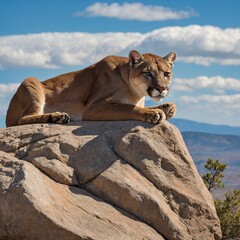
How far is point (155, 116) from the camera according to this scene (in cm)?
1338

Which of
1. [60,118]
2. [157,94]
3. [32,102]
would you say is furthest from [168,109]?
[32,102]

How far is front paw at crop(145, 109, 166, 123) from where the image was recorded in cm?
1338

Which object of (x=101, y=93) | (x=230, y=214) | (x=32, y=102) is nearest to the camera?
(x=101, y=93)

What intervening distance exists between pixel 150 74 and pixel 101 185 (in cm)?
298

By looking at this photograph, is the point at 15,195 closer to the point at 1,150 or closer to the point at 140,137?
the point at 1,150

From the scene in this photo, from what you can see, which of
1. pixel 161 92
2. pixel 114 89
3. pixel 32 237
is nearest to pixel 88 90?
pixel 114 89

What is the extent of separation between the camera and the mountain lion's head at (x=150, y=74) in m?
13.7

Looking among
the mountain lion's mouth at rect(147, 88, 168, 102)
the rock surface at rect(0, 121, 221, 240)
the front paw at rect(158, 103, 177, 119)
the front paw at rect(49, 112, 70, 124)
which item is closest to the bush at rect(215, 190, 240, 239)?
the rock surface at rect(0, 121, 221, 240)

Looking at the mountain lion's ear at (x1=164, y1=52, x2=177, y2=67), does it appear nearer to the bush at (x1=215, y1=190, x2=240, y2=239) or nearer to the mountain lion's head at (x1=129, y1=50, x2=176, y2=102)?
the mountain lion's head at (x1=129, y1=50, x2=176, y2=102)

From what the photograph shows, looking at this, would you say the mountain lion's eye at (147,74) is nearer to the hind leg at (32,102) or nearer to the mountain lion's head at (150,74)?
the mountain lion's head at (150,74)

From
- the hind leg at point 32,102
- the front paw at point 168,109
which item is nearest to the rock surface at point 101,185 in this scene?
the hind leg at point 32,102

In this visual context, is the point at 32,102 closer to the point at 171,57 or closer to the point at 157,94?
the point at 157,94

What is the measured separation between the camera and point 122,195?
12.4 m

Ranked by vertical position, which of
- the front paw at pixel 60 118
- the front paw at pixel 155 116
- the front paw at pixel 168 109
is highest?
the front paw at pixel 168 109
